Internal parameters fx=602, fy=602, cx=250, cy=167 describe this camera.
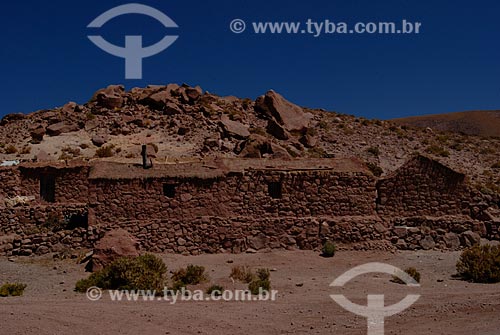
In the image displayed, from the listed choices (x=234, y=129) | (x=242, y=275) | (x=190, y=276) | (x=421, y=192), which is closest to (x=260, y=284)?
(x=242, y=275)

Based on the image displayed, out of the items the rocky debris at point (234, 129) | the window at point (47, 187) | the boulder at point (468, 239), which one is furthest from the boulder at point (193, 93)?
the boulder at point (468, 239)

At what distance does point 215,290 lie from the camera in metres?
13.2

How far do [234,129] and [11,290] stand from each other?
23.2 m

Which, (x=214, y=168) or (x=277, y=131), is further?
(x=277, y=131)

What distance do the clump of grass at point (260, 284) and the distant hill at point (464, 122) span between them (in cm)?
7613

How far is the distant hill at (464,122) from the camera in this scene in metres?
86.8

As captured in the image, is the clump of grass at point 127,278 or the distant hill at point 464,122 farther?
the distant hill at point 464,122

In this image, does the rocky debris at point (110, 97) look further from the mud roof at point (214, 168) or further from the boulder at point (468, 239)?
the boulder at point (468, 239)

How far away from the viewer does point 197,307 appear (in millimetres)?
11492

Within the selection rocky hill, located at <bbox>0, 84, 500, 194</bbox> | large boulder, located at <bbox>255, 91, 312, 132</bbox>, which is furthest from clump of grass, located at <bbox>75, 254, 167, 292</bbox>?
large boulder, located at <bbox>255, 91, 312, 132</bbox>

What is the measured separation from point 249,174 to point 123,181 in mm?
3816

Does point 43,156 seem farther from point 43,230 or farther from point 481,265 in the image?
point 481,265

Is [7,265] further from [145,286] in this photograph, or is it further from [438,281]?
[438,281]

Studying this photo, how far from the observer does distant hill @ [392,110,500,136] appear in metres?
86.8
